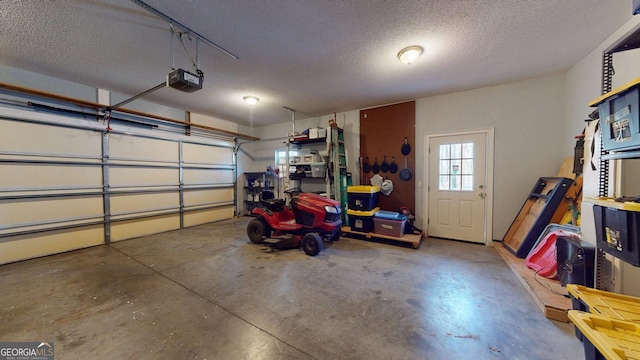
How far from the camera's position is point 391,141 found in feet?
14.4

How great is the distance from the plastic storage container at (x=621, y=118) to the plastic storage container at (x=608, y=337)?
2.78 feet

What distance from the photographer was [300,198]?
3.43m

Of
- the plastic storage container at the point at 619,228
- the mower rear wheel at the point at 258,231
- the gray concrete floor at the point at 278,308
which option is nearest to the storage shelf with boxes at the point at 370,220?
the gray concrete floor at the point at 278,308

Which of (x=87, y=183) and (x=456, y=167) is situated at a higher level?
(x=456, y=167)

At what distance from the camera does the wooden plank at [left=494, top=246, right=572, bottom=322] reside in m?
1.69

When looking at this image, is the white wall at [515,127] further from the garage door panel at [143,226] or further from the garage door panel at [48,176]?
the garage door panel at [48,176]

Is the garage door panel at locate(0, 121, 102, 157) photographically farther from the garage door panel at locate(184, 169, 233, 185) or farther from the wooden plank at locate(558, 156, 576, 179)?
the wooden plank at locate(558, 156, 576, 179)

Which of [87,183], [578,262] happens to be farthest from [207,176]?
[578,262]

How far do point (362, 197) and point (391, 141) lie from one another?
1476mm

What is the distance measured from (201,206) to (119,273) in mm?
2820

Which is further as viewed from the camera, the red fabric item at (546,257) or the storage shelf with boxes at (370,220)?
Answer: the storage shelf with boxes at (370,220)

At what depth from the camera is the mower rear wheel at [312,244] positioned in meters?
3.11

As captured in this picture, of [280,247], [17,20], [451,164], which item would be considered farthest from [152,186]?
[451,164]

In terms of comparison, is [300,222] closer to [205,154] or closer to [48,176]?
[205,154]
